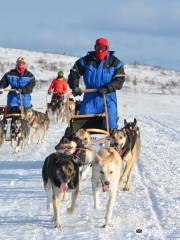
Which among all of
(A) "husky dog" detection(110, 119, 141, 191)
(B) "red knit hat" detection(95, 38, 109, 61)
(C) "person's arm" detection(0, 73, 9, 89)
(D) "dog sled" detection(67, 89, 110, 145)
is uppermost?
(B) "red knit hat" detection(95, 38, 109, 61)

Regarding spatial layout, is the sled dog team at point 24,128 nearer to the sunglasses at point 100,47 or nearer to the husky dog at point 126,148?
the husky dog at point 126,148

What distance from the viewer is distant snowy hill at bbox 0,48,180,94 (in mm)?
56347

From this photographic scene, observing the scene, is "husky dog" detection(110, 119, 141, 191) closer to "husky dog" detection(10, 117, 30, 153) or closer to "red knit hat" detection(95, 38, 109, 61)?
"red knit hat" detection(95, 38, 109, 61)

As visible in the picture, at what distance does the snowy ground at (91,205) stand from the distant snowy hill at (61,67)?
1691 inches

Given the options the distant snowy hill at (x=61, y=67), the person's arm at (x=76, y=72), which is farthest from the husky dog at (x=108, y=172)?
the distant snowy hill at (x=61, y=67)

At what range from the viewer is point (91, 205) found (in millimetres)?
5629

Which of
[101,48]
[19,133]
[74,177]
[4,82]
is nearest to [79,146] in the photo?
[101,48]

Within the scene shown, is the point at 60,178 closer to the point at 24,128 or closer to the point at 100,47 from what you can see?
the point at 100,47

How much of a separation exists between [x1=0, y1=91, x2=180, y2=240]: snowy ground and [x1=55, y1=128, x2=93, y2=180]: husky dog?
0.40 metres

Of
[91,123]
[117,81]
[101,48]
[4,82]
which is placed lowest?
[91,123]

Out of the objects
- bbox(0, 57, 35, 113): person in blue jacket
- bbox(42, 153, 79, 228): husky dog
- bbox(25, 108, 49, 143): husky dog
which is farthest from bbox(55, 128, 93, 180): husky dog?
bbox(25, 108, 49, 143): husky dog

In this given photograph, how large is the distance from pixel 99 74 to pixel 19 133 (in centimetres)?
406

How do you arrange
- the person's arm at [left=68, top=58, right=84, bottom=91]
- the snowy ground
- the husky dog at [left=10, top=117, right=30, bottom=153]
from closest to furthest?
the snowy ground → the person's arm at [left=68, top=58, right=84, bottom=91] → the husky dog at [left=10, top=117, right=30, bottom=153]

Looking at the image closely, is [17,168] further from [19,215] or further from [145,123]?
[145,123]
